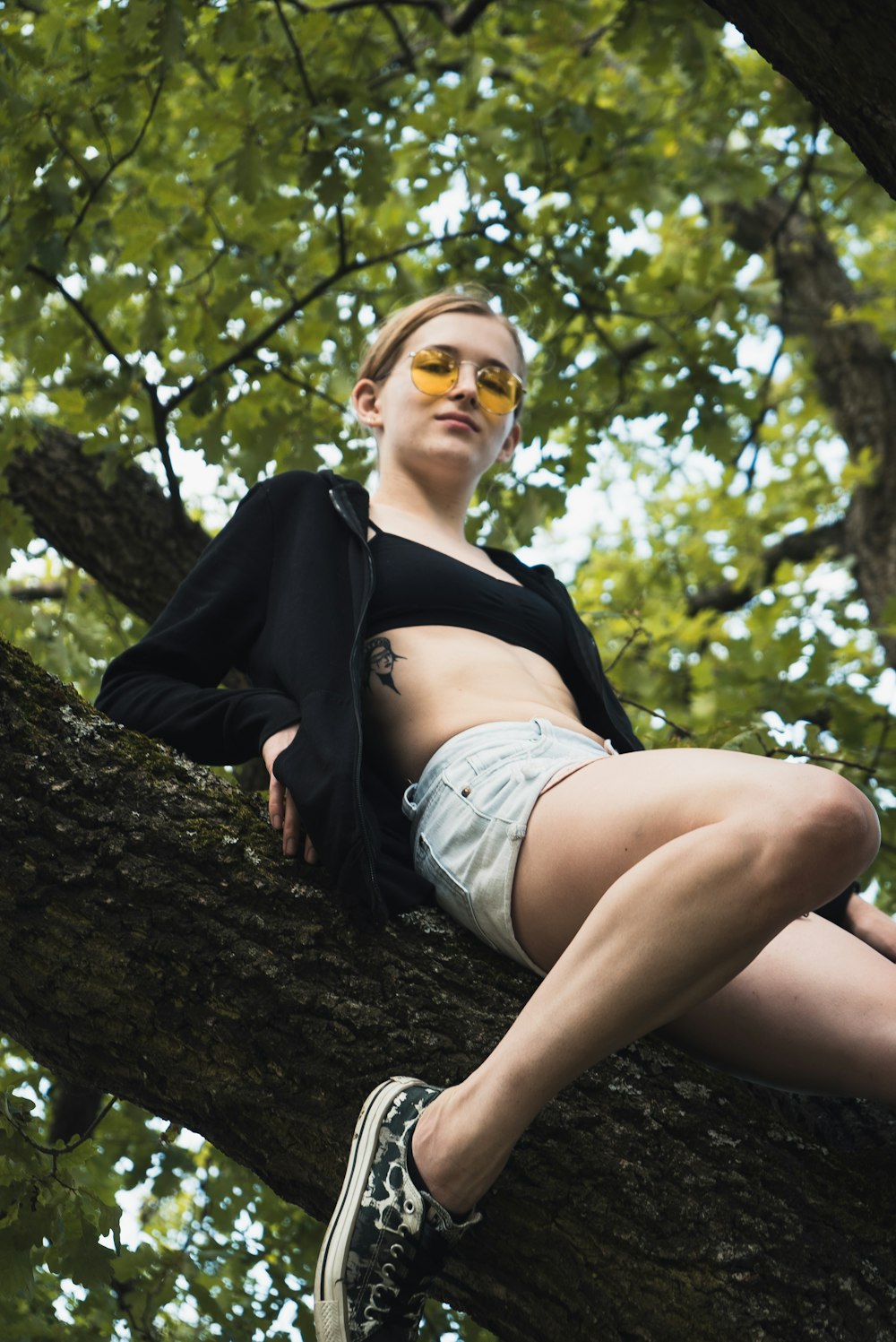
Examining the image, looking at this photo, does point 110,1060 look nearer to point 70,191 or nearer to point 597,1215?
point 597,1215

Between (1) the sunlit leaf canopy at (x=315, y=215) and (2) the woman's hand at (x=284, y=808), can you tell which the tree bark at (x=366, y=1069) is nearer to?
(2) the woman's hand at (x=284, y=808)

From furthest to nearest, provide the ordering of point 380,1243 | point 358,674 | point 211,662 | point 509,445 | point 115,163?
point 115,163 < point 509,445 < point 211,662 < point 358,674 < point 380,1243

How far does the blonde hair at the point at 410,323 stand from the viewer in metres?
3.17

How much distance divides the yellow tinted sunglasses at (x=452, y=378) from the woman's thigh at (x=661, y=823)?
1.27 meters

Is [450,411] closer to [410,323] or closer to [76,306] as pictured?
[410,323]

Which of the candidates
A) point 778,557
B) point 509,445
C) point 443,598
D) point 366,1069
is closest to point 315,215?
point 509,445

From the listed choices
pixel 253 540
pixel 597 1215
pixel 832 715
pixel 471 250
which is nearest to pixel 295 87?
pixel 471 250

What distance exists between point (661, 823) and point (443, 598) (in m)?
0.86

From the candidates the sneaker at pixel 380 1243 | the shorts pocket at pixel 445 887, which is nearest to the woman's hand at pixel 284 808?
the shorts pocket at pixel 445 887

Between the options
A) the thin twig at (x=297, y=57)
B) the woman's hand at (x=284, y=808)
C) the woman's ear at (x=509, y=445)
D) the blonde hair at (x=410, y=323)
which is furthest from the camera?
the thin twig at (x=297, y=57)

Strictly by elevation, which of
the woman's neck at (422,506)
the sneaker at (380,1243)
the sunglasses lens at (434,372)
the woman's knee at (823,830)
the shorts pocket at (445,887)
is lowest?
the sneaker at (380,1243)

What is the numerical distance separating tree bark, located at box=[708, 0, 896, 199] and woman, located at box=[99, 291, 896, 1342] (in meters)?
1.00

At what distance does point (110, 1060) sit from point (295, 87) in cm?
369

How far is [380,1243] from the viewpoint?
5.68 ft
